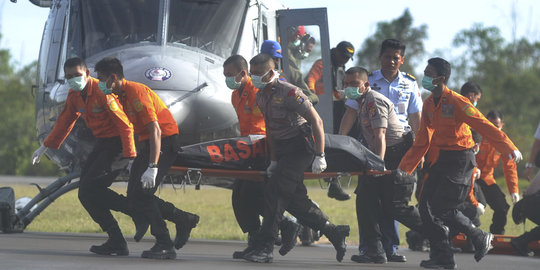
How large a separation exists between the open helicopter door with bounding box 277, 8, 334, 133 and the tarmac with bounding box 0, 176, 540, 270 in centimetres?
211

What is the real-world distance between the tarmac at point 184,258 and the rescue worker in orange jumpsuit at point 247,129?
33 centimetres

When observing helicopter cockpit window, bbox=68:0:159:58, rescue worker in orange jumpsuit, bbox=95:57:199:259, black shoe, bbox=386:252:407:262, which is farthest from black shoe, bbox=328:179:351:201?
rescue worker in orange jumpsuit, bbox=95:57:199:259

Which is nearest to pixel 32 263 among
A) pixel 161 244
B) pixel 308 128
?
pixel 161 244

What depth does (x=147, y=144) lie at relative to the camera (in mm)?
8539

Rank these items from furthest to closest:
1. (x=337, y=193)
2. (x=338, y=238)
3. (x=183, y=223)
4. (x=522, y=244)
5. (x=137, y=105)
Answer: (x=337, y=193)
(x=522, y=244)
(x=183, y=223)
(x=338, y=238)
(x=137, y=105)

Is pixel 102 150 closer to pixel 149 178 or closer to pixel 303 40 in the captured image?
pixel 149 178

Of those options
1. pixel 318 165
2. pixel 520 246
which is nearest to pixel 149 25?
pixel 318 165

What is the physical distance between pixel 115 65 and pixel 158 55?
7.26 ft

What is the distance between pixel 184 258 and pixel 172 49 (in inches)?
117

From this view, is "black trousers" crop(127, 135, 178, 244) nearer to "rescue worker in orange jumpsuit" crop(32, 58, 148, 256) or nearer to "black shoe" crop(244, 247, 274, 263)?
"rescue worker in orange jumpsuit" crop(32, 58, 148, 256)

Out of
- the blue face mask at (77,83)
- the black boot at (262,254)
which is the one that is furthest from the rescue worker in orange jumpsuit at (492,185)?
the blue face mask at (77,83)

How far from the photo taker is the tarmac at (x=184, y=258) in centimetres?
779

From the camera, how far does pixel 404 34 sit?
85.3 metres

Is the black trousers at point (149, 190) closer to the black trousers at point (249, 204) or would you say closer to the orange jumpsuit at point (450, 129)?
the black trousers at point (249, 204)
